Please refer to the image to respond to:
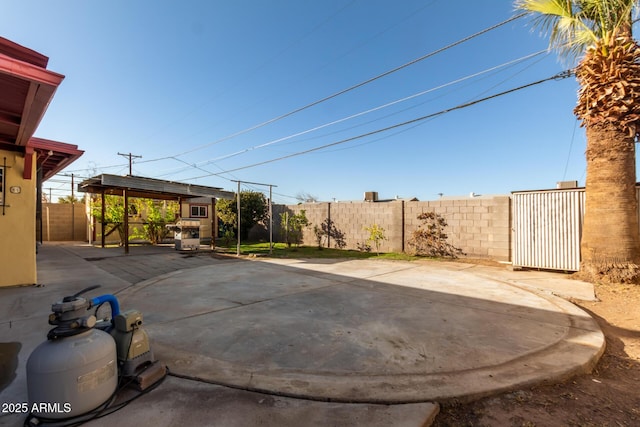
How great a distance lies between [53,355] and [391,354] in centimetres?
269

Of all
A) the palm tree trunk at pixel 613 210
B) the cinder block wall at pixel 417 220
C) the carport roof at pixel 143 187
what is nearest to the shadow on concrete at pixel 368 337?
the palm tree trunk at pixel 613 210

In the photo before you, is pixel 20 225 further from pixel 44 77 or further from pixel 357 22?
pixel 357 22

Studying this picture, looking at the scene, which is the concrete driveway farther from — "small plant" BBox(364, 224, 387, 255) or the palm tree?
"small plant" BBox(364, 224, 387, 255)

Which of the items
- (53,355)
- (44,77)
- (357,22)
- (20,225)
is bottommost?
(53,355)

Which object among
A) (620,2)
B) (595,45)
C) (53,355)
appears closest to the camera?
(53,355)

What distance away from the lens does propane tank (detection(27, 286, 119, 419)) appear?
5.86ft

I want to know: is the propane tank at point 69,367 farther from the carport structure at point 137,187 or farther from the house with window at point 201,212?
the house with window at point 201,212

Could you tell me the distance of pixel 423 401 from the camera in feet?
7.22

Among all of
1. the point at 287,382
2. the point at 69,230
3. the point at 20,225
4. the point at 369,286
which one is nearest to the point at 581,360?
the point at 287,382

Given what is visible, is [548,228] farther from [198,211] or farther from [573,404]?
[198,211]

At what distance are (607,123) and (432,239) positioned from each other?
233 inches

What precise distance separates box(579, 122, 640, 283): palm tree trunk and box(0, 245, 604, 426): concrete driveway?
0.84 m

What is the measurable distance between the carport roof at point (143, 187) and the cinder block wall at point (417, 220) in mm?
4864

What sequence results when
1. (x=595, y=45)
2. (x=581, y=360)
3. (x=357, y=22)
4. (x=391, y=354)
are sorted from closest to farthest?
(x=581, y=360) → (x=391, y=354) → (x=595, y=45) → (x=357, y=22)
